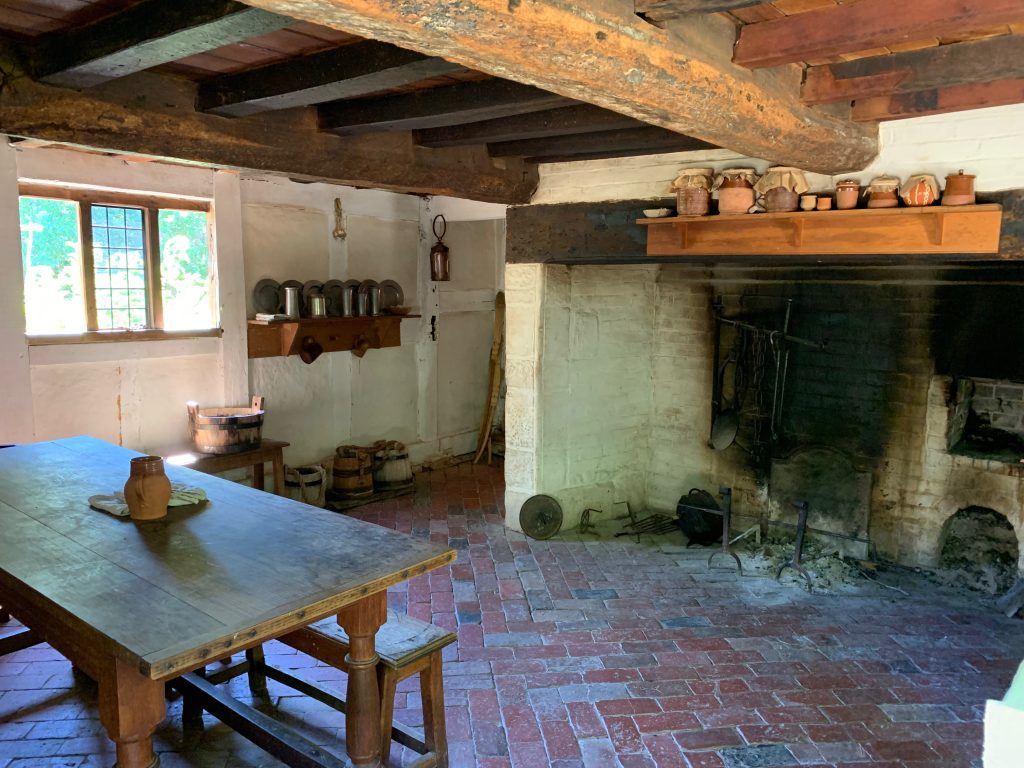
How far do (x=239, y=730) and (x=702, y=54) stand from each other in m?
3.12

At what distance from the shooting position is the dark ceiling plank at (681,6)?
1827mm

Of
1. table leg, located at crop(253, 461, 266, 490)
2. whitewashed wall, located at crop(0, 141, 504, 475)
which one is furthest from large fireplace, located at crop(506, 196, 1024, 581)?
table leg, located at crop(253, 461, 266, 490)

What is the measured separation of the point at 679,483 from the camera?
6438 mm

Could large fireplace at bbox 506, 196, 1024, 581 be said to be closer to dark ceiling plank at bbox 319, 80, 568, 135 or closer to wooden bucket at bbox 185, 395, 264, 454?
dark ceiling plank at bbox 319, 80, 568, 135

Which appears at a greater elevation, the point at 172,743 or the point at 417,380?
the point at 417,380

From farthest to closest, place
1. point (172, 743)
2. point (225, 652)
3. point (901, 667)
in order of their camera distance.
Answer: point (901, 667)
point (172, 743)
point (225, 652)

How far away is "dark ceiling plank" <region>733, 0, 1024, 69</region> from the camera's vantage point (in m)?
2.09

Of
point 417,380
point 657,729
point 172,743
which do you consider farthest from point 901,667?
point 417,380

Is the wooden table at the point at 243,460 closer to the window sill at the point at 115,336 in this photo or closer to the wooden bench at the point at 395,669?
the window sill at the point at 115,336

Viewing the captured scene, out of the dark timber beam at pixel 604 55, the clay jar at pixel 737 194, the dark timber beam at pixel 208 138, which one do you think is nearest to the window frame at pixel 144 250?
the dark timber beam at pixel 208 138

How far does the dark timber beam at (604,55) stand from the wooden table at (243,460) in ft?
14.0

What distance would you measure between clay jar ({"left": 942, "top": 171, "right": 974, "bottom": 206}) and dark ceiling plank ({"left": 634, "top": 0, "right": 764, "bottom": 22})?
2.37 metres

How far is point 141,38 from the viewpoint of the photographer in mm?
2381

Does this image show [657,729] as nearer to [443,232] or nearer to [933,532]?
[933,532]
